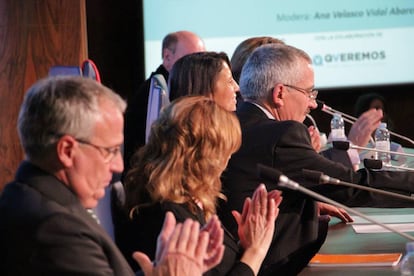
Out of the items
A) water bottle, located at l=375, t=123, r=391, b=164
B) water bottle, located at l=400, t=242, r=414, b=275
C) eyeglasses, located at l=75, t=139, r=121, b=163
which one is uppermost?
eyeglasses, located at l=75, t=139, r=121, b=163

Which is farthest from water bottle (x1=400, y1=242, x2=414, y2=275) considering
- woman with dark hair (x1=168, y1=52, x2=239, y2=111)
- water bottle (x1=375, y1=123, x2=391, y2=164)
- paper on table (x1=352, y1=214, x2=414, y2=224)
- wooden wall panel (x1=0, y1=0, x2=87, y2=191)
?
wooden wall panel (x1=0, y1=0, x2=87, y2=191)

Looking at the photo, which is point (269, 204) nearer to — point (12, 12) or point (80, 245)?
point (80, 245)

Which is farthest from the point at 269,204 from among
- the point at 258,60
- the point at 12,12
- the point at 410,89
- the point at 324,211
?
the point at 410,89

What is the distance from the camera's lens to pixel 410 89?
7668mm

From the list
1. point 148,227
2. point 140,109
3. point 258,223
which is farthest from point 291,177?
point 140,109

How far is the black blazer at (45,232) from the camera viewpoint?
189 cm

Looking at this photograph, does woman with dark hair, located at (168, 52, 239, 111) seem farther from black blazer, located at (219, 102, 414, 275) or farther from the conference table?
the conference table

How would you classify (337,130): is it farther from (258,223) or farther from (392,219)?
(258,223)

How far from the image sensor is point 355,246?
3.20 meters

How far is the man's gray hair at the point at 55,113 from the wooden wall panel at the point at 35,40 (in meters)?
2.81

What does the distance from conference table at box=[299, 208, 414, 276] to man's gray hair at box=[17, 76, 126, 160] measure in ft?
3.56

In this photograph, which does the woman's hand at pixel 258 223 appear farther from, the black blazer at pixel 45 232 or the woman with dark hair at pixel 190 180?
the black blazer at pixel 45 232

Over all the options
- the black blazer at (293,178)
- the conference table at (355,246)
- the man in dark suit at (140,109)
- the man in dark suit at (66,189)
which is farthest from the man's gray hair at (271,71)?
the man in dark suit at (66,189)

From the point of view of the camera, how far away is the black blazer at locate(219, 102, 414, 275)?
3.18 metres
